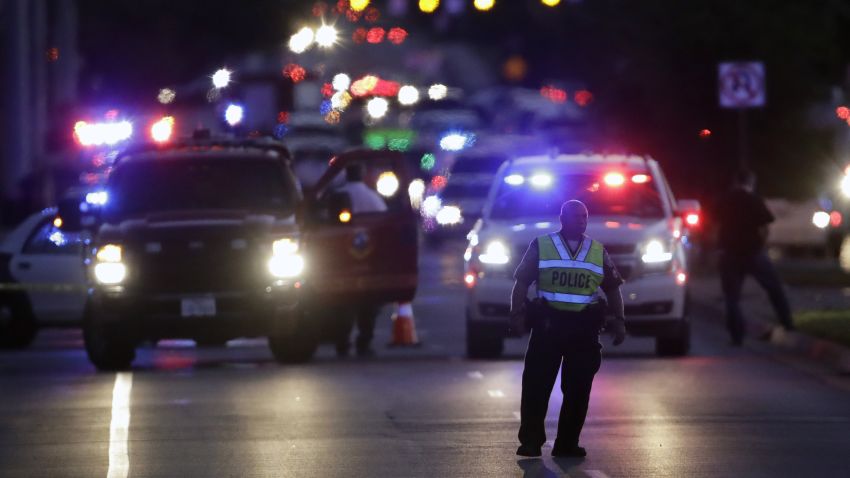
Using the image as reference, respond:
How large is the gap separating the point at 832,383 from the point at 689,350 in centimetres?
348

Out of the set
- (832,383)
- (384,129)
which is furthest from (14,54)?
(384,129)

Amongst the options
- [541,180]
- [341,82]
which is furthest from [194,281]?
[341,82]

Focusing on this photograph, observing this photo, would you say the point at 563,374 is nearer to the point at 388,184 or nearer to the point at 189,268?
the point at 189,268

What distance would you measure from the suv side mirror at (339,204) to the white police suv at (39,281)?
395cm

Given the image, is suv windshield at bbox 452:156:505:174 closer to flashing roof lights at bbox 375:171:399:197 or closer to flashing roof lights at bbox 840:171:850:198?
flashing roof lights at bbox 840:171:850:198

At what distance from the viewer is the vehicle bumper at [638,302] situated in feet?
67.5

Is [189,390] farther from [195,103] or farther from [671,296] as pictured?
[195,103]

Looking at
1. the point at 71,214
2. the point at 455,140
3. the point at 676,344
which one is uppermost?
the point at 455,140

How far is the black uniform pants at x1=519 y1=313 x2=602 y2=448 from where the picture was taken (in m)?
13.8

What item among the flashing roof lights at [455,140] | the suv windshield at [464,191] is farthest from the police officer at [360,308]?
the flashing roof lights at [455,140]

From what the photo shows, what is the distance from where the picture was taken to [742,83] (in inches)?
1150

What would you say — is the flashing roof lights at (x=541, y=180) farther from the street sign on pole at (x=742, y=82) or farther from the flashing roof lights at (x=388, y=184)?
the street sign on pole at (x=742, y=82)

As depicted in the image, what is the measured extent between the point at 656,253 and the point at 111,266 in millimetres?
5016

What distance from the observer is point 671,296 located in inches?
813
